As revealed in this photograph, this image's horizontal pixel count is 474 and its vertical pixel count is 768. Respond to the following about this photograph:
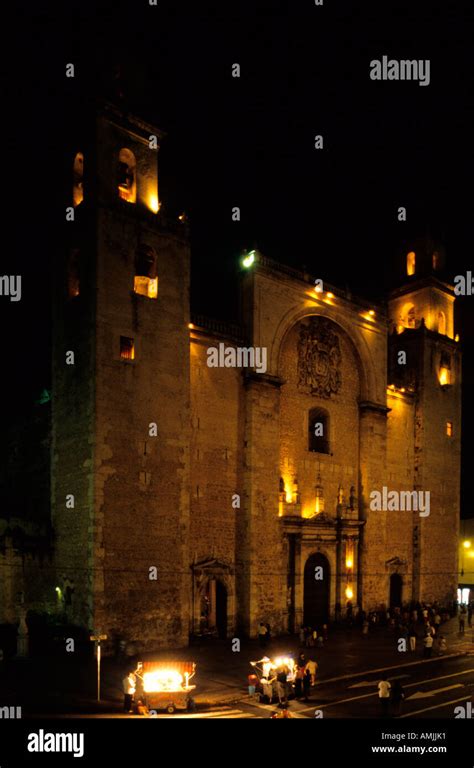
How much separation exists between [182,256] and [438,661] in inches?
815

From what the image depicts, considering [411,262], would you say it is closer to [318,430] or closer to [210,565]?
[318,430]

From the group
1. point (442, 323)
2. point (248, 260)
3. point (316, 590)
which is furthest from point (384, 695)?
point (442, 323)

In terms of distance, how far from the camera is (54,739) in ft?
36.1

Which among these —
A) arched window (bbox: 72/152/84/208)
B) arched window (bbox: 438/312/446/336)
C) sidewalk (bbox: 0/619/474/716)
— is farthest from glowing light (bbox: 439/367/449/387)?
arched window (bbox: 72/152/84/208)

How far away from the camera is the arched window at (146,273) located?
92.2 feet

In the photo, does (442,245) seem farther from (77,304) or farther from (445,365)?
(77,304)

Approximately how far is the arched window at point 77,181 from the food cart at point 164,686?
65.0ft

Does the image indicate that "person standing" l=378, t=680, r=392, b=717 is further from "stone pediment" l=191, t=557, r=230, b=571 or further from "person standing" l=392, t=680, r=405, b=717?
"stone pediment" l=191, t=557, r=230, b=571

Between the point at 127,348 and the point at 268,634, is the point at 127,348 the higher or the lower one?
the higher one

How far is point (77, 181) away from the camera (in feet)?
94.4

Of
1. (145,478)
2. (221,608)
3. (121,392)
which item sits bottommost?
(221,608)

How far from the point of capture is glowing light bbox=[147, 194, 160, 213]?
94.4 ft

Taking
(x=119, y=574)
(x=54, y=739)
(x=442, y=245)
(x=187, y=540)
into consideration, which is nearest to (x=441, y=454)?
(x=442, y=245)

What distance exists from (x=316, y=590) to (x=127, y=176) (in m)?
22.9
